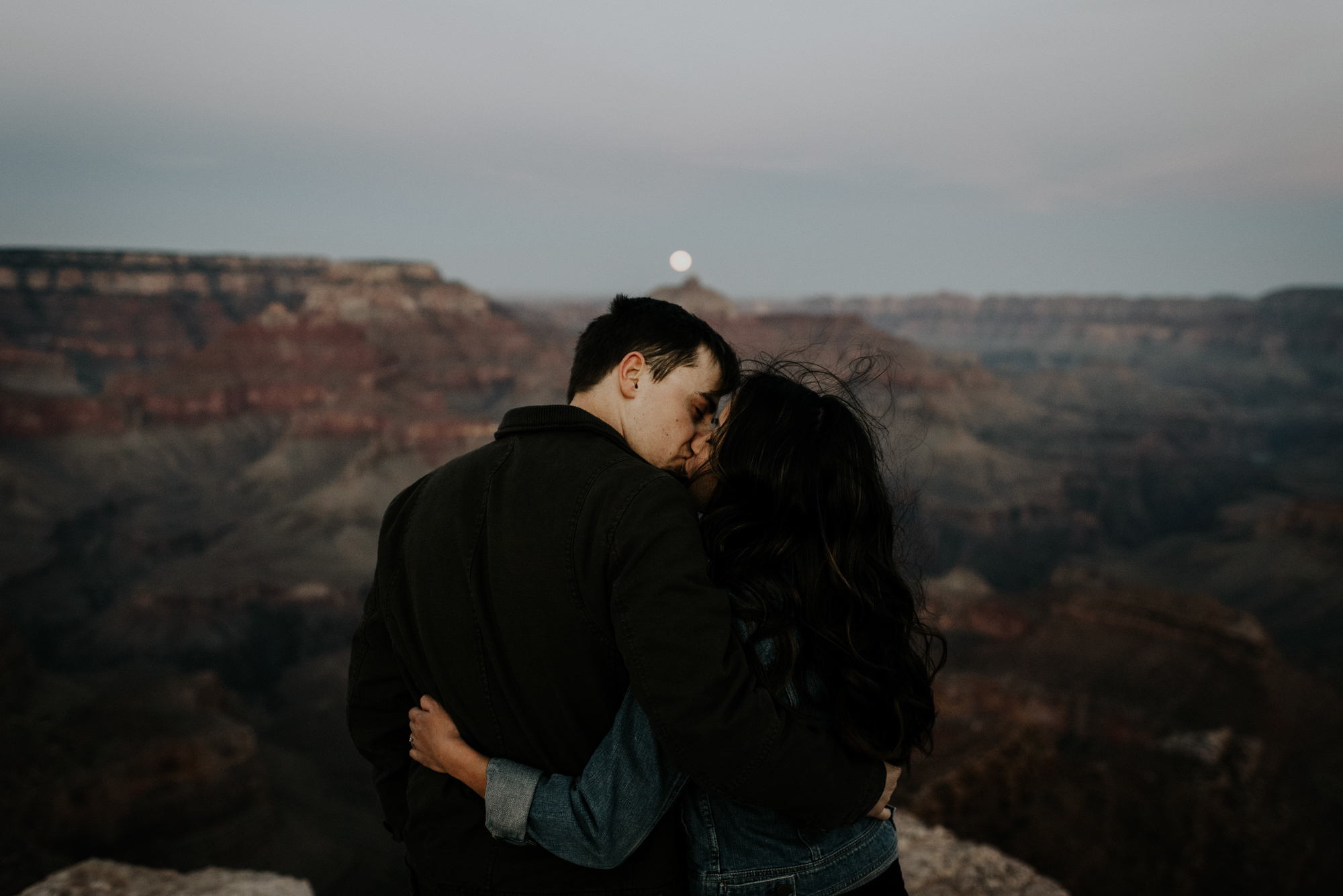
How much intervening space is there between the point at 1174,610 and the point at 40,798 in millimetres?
29947

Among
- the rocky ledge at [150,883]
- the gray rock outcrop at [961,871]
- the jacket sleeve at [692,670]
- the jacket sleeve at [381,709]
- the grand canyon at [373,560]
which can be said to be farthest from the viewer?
the grand canyon at [373,560]

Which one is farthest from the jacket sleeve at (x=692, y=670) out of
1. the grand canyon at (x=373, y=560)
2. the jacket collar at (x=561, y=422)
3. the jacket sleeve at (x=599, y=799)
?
the grand canyon at (x=373, y=560)

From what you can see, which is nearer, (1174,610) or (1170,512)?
(1174,610)

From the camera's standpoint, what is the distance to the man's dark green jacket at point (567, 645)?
61.2 inches

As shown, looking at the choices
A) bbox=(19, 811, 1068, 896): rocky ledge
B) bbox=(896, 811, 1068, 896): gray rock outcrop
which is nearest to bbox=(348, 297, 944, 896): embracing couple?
bbox=(896, 811, 1068, 896): gray rock outcrop

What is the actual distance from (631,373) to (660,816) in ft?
3.49

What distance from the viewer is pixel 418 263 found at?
8819cm

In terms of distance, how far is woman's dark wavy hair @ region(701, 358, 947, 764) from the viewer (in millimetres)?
1840

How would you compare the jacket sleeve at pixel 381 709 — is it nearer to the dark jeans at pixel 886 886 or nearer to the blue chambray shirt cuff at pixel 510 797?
the blue chambray shirt cuff at pixel 510 797

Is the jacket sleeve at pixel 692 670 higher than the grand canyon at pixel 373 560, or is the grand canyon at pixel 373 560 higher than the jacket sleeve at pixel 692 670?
the jacket sleeve at pixel 692 670

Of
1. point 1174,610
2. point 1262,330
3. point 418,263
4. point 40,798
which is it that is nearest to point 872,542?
point 40,798

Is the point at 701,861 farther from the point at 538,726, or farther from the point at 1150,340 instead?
the point at 1150,340

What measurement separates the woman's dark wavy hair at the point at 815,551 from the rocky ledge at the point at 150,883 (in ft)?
17.9

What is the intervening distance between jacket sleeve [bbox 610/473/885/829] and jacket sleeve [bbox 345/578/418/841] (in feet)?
2.74
